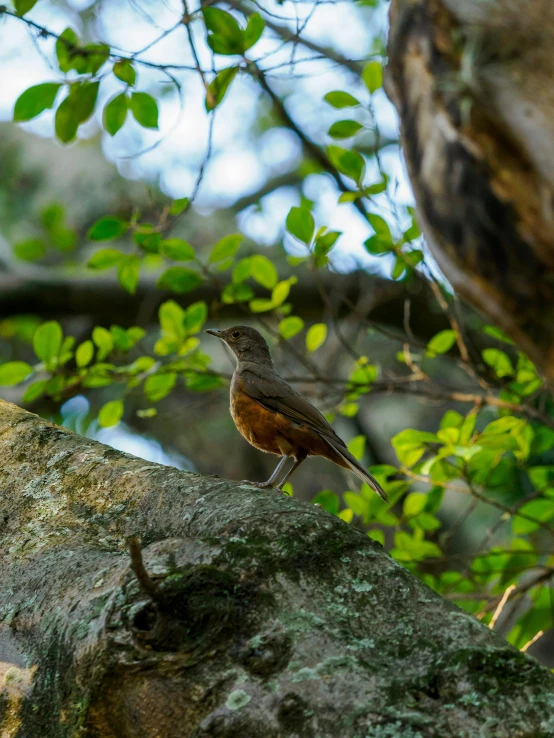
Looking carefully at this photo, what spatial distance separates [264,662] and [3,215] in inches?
470

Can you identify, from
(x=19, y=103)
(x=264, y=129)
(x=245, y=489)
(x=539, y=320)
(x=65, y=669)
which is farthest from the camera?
(x=264, y=129)

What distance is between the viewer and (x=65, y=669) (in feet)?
5.79

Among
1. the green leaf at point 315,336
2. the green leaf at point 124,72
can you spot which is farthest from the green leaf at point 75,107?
the green leaf at point 315,336

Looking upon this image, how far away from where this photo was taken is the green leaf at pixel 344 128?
3.66 metres

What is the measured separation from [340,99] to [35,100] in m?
1.41

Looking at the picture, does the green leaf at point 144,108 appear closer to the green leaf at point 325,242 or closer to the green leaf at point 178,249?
the green leaf at point 178,249

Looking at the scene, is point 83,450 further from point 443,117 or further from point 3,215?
point 3,215

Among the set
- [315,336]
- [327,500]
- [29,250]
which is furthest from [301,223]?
[29,250]

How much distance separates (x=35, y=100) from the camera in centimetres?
307

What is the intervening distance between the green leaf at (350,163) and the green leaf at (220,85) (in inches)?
27.4

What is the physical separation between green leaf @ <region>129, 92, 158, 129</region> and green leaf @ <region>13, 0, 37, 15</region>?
0.51 m

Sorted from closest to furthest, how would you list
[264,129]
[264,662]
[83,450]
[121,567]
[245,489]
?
1. [264,662]
2. [121,567]
3. [245,489]
4. [83,450]
5. [264,129]

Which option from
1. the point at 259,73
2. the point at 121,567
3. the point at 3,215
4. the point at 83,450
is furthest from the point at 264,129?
the point at 121,567

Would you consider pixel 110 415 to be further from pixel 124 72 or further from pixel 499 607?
pixel 499 607
